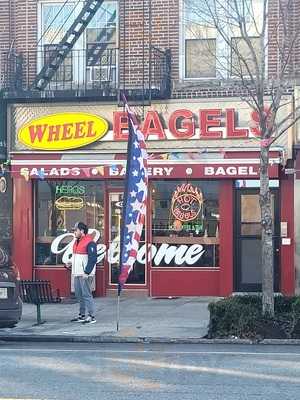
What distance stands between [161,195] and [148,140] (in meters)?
1.26

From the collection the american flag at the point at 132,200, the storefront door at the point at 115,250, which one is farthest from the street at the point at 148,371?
the storefront door at the point at 115,250

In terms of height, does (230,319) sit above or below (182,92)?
below

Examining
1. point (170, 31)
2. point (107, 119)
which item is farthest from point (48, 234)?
point (170, 31)

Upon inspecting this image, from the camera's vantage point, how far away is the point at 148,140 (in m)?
15.4

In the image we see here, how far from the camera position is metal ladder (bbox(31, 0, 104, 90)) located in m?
15.6

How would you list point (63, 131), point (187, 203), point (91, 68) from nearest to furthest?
point (187, 203)
point (63, 131)
point (91, 68)

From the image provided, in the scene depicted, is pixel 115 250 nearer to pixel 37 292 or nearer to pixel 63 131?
pixel 63 131

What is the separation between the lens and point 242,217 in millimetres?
15273

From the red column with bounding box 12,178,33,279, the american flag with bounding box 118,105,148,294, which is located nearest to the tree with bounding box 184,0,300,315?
the american flag with bounding box 118,105,148,294

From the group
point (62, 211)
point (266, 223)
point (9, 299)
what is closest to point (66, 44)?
point (62, 211)

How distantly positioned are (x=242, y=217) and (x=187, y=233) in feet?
4.12

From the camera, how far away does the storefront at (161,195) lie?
1499 centimetres

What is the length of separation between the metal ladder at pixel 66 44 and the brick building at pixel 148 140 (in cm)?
3

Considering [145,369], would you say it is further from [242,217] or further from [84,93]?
[84,93]
